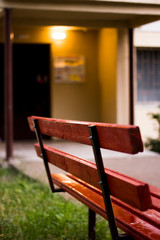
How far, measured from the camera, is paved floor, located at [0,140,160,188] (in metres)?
6.29

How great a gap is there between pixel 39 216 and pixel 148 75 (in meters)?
8.21

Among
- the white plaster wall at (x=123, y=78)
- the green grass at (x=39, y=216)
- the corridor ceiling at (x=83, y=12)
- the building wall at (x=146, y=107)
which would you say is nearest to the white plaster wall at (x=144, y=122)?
the building wall at (x=146, y=107)

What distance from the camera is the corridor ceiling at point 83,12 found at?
312 inches

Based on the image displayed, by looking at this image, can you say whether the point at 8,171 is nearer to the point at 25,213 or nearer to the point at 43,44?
the point at 25,213

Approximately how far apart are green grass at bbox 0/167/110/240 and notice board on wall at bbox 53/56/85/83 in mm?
5962

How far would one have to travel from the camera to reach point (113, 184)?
242 cm

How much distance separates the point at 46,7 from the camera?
7.91m

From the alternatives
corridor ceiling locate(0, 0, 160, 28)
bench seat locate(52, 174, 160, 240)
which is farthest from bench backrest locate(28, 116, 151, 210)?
corridor ceiling locate(0, 0, 160, 28)

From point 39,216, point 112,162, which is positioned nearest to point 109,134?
point 39,216

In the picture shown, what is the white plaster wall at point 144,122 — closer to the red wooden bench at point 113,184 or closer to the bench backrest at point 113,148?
the red wooden bench at point 113,184

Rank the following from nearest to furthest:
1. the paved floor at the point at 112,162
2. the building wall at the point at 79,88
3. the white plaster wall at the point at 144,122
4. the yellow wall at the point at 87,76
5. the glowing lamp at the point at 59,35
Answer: the paved floor at the point at 112,162, the yellow wall at the point at 87,76, the glowing lamp at the point at 59,35, the building wall at the point at 79,88, the white plaster wall at the point at 144,122

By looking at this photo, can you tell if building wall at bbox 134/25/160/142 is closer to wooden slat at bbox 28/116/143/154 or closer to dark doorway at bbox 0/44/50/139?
dark doorway at bbox 0/44/50/139

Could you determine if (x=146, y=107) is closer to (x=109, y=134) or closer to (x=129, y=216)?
(x=129, y=216)

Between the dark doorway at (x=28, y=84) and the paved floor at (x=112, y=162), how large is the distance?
5.17ft
